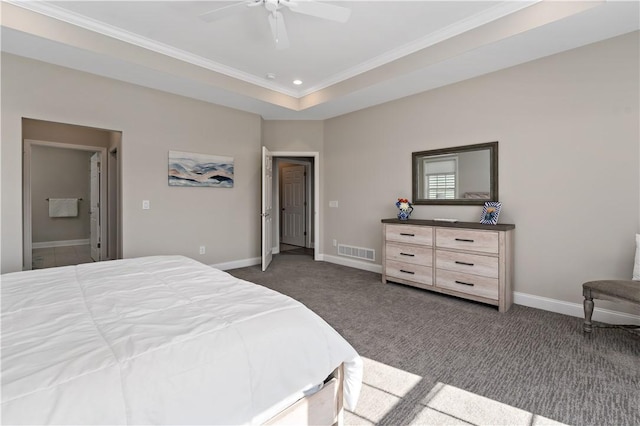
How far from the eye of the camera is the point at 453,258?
3.34 metres

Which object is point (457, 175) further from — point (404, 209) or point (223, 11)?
point (223, 11)

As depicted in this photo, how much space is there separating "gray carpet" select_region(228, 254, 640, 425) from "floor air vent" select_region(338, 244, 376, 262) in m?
1.15

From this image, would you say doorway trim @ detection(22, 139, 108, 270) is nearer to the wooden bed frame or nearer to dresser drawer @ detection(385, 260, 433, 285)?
the wooden bed frame

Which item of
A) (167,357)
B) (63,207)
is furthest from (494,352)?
(63,207)

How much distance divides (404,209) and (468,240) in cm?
105

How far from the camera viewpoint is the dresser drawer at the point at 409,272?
3.57m

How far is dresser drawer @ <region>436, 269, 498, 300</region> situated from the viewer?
10.0ft

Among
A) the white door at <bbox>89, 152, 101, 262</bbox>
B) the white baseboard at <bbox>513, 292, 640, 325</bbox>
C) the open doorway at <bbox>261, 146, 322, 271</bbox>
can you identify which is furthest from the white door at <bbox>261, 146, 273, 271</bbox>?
the white baseboard at <bbox>513, 292, 640, 325</bbox>

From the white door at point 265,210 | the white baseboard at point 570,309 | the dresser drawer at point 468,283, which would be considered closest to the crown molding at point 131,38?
the white door at point 265,210

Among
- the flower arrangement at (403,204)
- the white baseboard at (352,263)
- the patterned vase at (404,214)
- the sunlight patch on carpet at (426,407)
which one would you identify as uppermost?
the flower arrangement at (403,204)

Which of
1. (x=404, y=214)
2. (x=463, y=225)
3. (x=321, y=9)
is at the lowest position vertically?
(x=463, y=225)

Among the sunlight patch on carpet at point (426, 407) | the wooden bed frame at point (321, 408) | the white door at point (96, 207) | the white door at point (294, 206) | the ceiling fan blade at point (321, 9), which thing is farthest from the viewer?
the white door at point (294, 206)

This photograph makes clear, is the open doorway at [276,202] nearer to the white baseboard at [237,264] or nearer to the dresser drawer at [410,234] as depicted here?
the white baseboard at [237,264]

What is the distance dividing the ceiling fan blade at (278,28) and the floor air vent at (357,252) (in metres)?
3.21
